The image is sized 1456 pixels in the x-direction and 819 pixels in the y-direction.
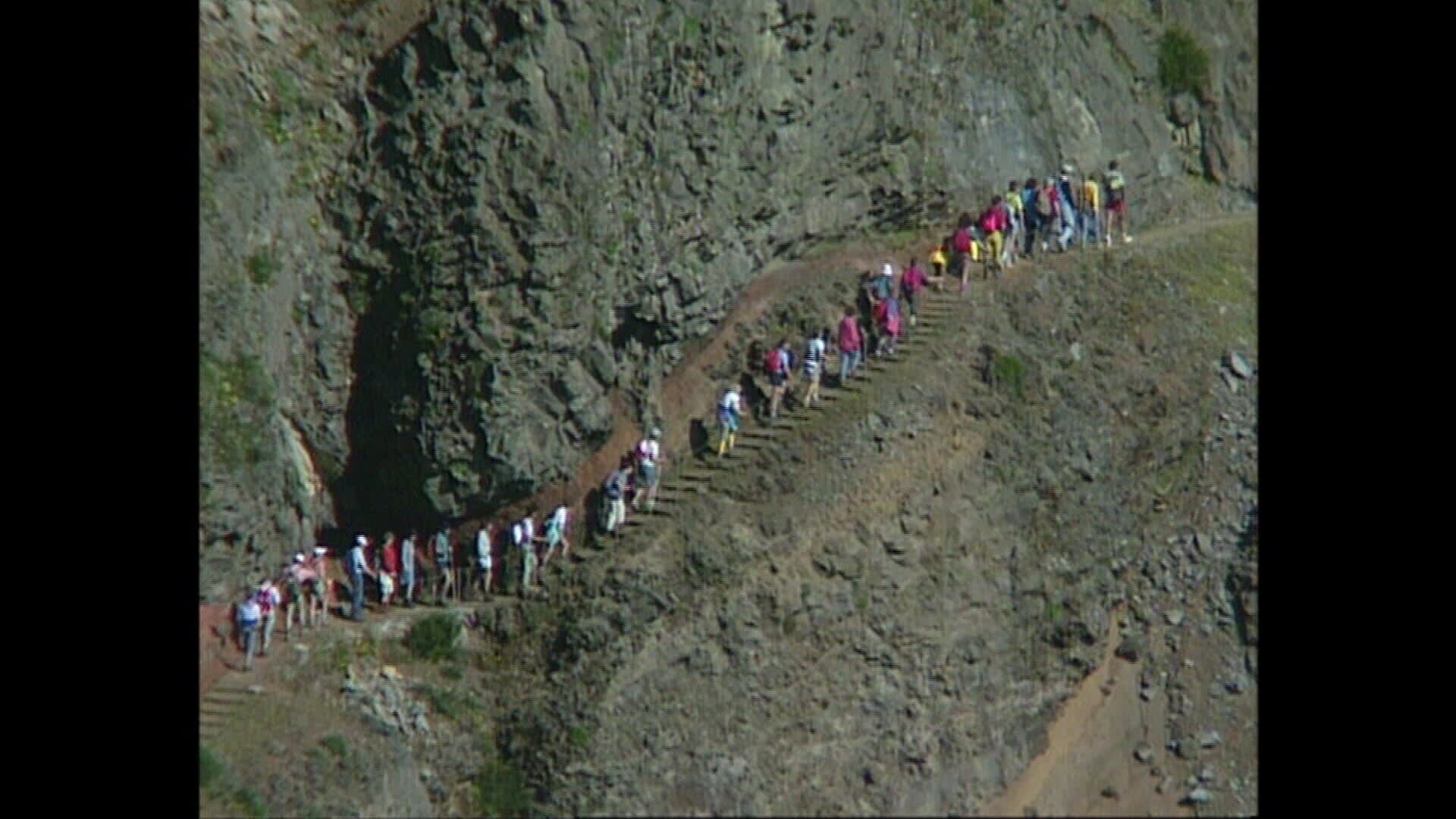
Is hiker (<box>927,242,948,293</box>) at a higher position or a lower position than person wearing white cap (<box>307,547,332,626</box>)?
higher

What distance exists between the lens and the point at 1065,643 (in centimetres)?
4150

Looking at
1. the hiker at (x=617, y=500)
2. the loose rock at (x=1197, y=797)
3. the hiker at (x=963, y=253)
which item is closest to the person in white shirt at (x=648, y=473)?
the hiker at (x=617, y=500)

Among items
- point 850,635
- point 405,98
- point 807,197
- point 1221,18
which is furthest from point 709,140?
point 1221,18

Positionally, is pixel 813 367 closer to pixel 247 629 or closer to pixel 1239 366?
pixel 1239 366

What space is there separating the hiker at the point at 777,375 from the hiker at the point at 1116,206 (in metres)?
8.38

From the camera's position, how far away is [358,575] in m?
40.5

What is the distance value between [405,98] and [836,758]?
13348mm

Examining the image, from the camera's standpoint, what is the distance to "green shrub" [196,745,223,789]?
36.2m

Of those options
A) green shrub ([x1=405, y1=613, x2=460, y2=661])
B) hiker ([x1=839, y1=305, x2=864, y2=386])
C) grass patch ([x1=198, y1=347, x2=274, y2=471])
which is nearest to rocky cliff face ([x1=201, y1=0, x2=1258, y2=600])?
grass patch ([x1=198, y1=347, x2=274, y2=471])

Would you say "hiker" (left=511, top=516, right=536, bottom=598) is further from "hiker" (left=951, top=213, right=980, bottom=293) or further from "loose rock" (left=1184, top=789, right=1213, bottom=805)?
"loose rock" (left=1184, top=789, right=1213, bottom=805)

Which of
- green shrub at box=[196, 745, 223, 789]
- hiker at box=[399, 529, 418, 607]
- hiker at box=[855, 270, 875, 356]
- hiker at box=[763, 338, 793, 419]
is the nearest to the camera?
green shrub at box=[196, 745, 223, 789]

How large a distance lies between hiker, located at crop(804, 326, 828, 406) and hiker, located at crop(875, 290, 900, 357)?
1034mm

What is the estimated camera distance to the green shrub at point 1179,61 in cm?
5238
